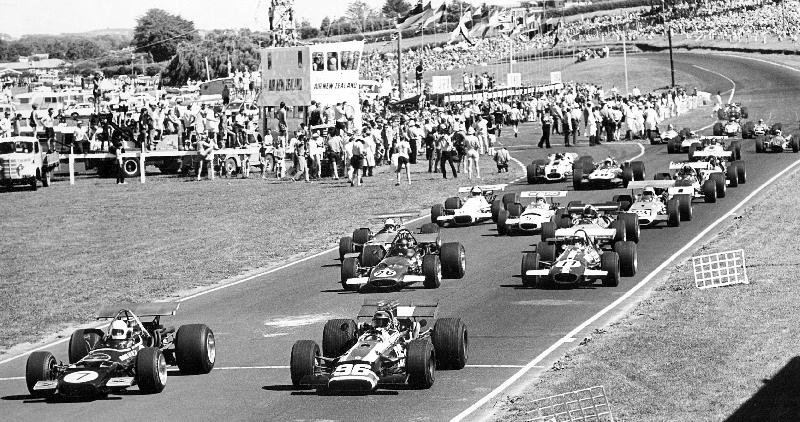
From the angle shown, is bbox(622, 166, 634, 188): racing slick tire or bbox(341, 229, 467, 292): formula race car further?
bbox(622, 166, 634, 188): racing slick tire

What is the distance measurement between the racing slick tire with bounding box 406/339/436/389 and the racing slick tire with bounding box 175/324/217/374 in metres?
3.61

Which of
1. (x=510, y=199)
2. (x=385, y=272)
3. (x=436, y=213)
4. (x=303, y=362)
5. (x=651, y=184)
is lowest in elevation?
(x=303, y=362)

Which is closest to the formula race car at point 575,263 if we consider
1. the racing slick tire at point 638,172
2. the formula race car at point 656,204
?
the formula race car at point 656,204

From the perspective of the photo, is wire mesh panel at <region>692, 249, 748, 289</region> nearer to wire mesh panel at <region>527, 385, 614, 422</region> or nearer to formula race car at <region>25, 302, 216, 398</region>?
wire mesh panel at <region>527, 385, 614, 422</region>

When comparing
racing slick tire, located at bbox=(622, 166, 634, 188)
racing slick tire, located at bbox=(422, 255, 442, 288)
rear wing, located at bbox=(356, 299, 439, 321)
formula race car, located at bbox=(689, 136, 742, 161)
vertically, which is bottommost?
racing slick tire, located at bbox=(422, 255, 442, 288)

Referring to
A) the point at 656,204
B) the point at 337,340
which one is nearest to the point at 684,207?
the point at 656,204

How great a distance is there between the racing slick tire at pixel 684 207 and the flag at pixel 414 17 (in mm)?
46684

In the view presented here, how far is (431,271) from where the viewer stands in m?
26.9

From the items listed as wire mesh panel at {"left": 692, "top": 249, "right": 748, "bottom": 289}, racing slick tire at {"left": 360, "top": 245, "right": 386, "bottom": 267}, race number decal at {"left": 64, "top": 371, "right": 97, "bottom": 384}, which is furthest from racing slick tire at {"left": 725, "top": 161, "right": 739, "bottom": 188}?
race number decal at {"left": 64, "top": 371, "right": 97, "bottom": 384}

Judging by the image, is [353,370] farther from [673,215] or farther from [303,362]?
[673,215]

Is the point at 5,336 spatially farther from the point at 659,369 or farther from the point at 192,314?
the point at 659,369

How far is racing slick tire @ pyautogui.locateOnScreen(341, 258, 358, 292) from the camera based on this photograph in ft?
91.0

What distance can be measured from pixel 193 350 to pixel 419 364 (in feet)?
13.0

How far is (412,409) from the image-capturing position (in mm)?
17484
